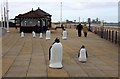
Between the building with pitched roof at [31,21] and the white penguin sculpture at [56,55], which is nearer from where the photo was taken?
the white penguin sculpture at [56,55]

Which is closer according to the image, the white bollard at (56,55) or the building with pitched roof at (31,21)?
the white bollard at (56,55)

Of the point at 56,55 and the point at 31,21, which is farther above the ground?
the point at 31,21

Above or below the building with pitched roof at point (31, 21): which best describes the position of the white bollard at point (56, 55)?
below

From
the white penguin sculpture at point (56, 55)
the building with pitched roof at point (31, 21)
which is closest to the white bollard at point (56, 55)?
the white penguin sculpture at point (56, 55)

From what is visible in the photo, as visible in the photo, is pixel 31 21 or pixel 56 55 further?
pixel 31 21

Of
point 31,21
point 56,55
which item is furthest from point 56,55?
point 31,21

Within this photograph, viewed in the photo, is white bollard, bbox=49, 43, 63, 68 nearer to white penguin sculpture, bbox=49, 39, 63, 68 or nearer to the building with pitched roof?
white penguin sculpture, bbox=49, 39, 63, 68

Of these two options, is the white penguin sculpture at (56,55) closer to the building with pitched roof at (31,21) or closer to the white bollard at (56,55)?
the white bollard at (56,55)

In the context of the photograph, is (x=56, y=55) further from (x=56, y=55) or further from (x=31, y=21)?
(x=31, y=21)

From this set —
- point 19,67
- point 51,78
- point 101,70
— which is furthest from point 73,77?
point 19,67

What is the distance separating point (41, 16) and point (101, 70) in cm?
3705

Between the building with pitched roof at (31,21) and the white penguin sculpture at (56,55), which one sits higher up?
the building with pitched roof at (31,21)

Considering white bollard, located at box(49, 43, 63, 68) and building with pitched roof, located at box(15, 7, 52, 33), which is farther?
building with pitched roof, located at box(15, 7, 52, 33)

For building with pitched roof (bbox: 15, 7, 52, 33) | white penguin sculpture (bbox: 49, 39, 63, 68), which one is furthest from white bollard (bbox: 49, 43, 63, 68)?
building with pitched roof (bbox: 15, 7, 52, 33)
